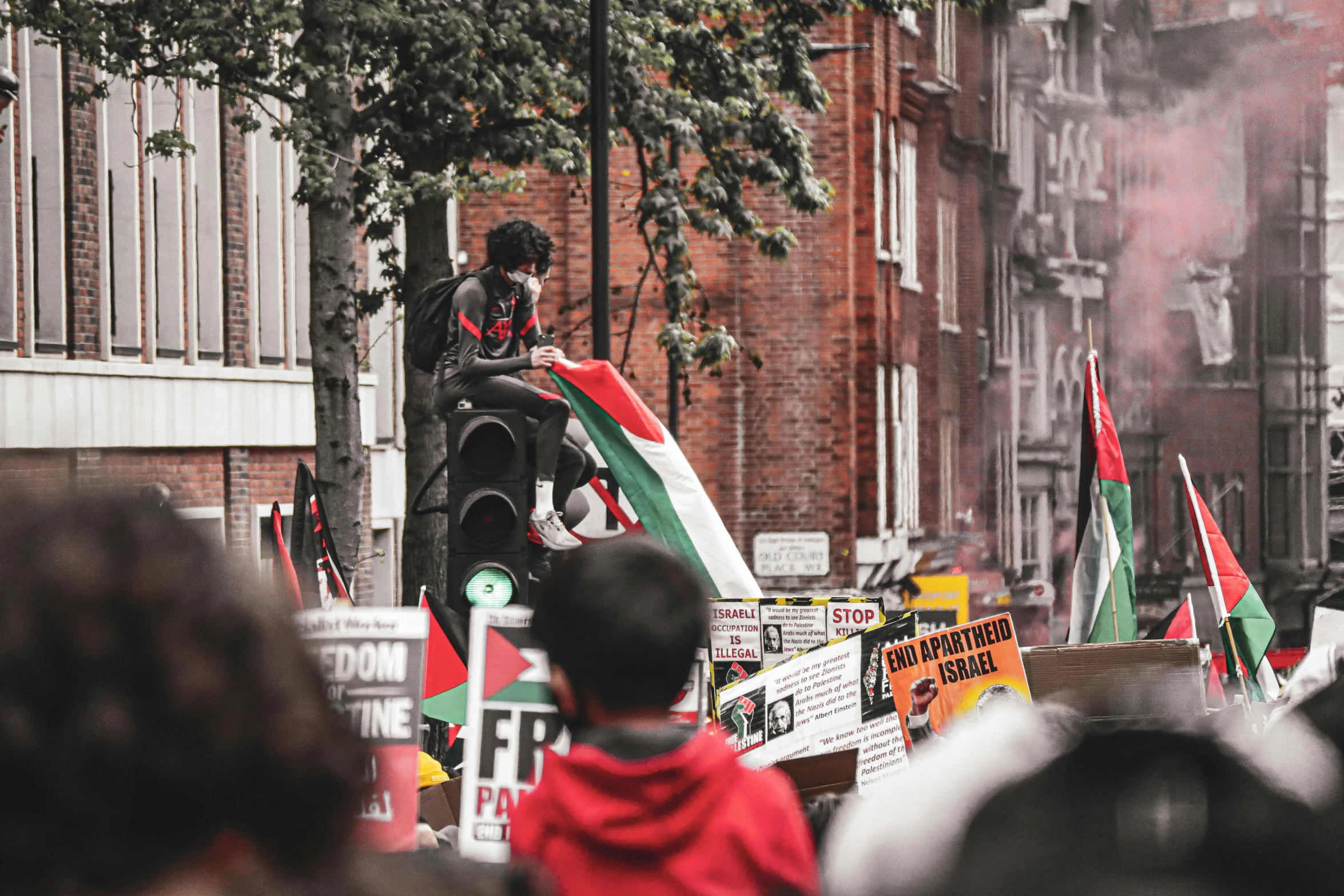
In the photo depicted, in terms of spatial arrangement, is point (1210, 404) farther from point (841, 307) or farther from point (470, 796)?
point (470, 796)

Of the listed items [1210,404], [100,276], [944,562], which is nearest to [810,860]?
[100,276]

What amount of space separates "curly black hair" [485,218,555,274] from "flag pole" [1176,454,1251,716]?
121 inches

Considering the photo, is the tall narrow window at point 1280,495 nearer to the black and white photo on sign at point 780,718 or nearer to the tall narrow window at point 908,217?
the tall narrow window at point 908,217

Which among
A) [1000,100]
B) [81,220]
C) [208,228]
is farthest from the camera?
[1000,100]

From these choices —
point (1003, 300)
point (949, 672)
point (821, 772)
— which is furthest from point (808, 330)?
point (821, 772)

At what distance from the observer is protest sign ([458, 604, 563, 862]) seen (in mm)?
3596

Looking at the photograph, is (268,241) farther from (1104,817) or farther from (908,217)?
(1104,817)

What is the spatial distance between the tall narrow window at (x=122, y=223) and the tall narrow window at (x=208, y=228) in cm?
132

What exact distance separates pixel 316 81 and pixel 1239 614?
22.0 ft

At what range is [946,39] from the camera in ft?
106

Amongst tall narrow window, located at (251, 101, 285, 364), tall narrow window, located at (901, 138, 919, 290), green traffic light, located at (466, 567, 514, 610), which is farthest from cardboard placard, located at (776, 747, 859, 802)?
tall narrow window, located at (901, 138, 919, 290)

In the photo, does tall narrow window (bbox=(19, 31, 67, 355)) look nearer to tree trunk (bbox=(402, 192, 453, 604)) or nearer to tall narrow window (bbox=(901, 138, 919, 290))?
tree trunk (bbox=(402, 192, 453, 604))

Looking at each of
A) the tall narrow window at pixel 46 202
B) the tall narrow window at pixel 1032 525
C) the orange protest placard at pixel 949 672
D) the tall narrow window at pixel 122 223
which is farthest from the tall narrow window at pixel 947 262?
the orange protest placard at pixel 949 672

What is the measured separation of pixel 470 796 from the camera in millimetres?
3607
